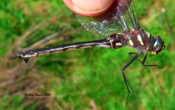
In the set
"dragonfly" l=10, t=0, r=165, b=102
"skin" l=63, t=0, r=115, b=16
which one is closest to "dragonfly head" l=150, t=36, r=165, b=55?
"dragonfly" l=10, t=0, r=165, b=102

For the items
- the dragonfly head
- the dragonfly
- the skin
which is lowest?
the dragonfly head

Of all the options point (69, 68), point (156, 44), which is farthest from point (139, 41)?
point (69, 68)

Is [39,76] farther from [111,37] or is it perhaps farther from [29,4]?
[111,37]

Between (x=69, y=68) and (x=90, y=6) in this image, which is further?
(x=69, y=68)

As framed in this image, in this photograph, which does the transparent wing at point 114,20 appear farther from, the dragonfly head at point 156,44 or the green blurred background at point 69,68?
the green blurred background at point 69,68

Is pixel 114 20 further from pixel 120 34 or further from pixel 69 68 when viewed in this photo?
pixel 69 68

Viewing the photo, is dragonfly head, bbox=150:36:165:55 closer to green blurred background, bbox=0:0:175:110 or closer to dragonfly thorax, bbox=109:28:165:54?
dragonfly thorax, bbox=109:28:165:54
